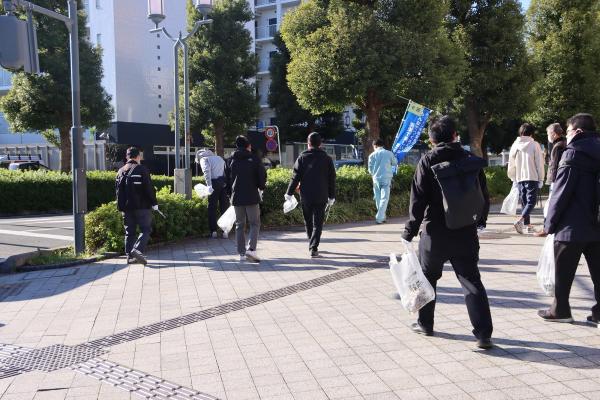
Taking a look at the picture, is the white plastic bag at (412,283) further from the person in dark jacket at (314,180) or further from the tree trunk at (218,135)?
the tree trunk at (218,135)

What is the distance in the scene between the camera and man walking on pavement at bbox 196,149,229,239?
9.76m

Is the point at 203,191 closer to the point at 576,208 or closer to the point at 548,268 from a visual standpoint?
the point at 548,268

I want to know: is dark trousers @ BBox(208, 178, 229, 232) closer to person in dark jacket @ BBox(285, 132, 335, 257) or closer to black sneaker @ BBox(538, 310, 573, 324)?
person in dark jacket @ BBox(285, 132, 335, 257)

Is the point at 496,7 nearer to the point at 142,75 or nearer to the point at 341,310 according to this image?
the point at 341,310

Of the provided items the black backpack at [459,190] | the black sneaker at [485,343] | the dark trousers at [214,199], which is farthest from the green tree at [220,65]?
the black sneaker at [485,343]

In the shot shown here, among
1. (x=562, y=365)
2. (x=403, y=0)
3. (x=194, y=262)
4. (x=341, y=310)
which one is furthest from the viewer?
(x=403, y=0)

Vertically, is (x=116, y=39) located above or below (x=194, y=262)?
above

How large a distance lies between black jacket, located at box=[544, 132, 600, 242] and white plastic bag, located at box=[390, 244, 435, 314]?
1176 millimetres

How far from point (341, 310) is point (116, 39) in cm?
2850

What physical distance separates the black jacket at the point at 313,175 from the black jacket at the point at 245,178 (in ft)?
2.06

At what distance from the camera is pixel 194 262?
308 inches

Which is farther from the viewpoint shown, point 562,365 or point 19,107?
point 19,107

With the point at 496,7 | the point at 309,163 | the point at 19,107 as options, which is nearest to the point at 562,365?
the point at 309,163

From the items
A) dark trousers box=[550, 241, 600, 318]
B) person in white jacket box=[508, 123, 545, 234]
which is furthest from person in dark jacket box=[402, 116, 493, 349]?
person in white jacket box=[508, 123, 545, 234]
